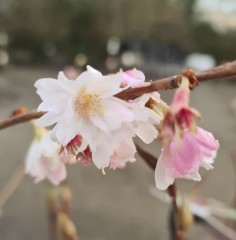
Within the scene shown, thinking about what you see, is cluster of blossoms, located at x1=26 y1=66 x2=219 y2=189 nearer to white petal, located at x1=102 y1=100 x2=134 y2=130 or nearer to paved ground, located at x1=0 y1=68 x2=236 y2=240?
white petal, located at x1=102 y1=100 x2=134 y2=130

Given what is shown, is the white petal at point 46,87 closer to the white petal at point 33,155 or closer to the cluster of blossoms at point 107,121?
the cluster of blossoms at point 107,121

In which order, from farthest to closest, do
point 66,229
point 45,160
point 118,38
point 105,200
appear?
point 118,38 < point 105,200 < point 66,229 < point 45,160

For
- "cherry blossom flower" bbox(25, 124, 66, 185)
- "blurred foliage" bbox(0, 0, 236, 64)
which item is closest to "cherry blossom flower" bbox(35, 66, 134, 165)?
"cherry blossom flower" bbox(25, 124, 66, 185)

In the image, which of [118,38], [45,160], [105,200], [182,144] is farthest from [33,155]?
[118,38]

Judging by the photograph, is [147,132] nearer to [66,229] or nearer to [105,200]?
[66,229]

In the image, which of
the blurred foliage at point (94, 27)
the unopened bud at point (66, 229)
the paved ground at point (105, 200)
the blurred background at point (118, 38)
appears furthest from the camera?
the blurred foliage at point (94, 27)

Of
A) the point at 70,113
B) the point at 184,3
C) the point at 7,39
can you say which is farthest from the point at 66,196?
the point at 7,39

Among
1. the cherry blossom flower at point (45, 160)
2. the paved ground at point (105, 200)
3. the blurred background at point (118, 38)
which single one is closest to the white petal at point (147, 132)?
the cherry blossom flower at point (45, 160)
